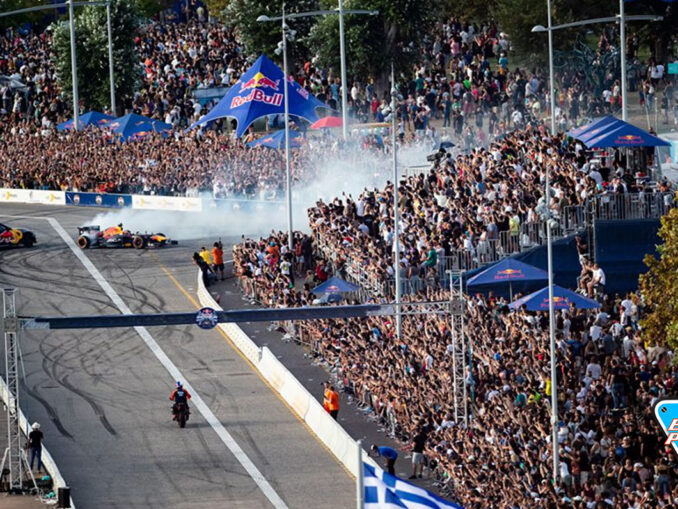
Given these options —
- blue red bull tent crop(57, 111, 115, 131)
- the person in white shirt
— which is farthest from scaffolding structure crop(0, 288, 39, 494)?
blue red bull tent crop(57, 111, 115, 131)

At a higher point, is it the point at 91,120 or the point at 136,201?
the point at 91,120

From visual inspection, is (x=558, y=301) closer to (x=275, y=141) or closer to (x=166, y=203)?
(x=275, y=141)

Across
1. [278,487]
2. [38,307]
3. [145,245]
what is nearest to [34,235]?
[145,245]

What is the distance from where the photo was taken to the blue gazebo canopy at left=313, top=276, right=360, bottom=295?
4447cm

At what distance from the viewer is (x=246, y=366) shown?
4475 centimetres

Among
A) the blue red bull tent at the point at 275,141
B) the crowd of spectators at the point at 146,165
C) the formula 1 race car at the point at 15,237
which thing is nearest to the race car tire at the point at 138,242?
the formula 1 race car at the point at 15,237

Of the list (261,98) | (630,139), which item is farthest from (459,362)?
(261,98)

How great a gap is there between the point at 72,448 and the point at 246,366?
758 cm

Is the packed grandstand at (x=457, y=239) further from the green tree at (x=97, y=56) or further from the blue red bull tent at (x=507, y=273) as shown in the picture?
the green tree at (x=97, y=56)

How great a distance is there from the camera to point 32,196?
7131 cm

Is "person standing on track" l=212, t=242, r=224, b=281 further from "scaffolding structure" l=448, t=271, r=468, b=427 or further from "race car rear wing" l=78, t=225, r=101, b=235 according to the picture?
"scaffolding structure" l=448, t=271, r=468, b=427

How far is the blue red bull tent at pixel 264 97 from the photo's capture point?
61719mm

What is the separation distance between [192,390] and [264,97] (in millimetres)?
21622

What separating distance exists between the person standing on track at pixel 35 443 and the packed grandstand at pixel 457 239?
7916 mm
